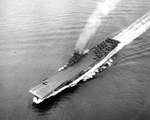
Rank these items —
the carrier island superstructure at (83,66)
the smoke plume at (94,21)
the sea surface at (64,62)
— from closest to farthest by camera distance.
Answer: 1. the sea surface at (64,62)
2. the carrier island superstructure at (83,66)
3. the smoke plume at (94,21)

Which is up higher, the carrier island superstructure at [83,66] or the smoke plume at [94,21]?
the smoke plume at [94,21]

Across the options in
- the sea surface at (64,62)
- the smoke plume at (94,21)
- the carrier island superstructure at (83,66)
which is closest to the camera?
the sea surface at (64,62)

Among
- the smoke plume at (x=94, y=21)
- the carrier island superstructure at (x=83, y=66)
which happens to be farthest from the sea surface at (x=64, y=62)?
the carrier island superstructure at (x=83, y=66)

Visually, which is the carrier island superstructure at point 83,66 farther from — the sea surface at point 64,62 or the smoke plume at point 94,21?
the smoke plume at point 94,21

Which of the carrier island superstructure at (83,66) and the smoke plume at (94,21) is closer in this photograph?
the carrier island superstructure at (83,66)

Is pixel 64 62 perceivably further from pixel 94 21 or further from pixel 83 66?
pixel 94 21

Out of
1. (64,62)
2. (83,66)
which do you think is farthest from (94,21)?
(83,66)
